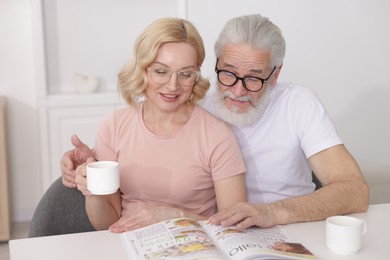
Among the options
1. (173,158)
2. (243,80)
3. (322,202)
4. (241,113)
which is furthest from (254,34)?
(322,202)

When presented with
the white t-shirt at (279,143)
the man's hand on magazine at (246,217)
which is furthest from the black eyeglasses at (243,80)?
the man's hand on magazine at (246,217)

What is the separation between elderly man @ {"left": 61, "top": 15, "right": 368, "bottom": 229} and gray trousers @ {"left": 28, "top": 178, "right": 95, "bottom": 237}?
0.12 metres

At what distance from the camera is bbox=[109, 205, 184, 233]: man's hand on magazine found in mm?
1480

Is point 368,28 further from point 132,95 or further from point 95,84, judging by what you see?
point 132,95

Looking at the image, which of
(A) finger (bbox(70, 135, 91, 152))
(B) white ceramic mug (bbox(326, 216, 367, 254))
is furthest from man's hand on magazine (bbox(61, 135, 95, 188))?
(B) white ceramic mug (bbox(326, 216, 367, 254))

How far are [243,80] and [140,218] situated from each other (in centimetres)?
64

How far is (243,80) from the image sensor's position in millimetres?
1881

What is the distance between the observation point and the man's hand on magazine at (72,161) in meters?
1.72

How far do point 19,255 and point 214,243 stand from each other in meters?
0.49

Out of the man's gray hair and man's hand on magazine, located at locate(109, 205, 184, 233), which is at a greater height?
the man's gray hair

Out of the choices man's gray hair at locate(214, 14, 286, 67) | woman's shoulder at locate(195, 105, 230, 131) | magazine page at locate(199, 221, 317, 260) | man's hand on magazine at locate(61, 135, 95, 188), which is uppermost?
man's gray hair at locate(214, 14, 286, 67)

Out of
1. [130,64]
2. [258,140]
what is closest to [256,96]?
[258,140]

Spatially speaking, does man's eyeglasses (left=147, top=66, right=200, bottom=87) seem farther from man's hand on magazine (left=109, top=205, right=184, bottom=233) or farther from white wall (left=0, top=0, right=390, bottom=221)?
white wall (left=0, top=0, right=390, bottom=221)

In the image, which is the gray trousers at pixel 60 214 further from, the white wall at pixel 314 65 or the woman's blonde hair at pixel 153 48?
the white wall at pixel 314 65
